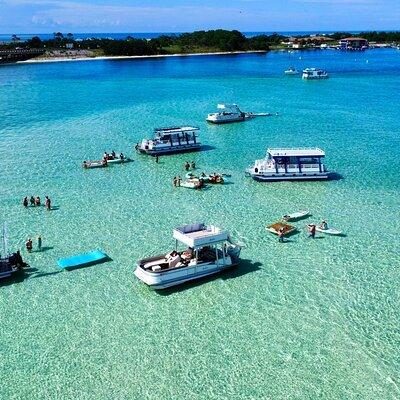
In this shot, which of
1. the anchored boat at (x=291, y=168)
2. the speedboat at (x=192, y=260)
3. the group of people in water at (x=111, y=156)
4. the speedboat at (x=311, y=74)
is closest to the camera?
the speedboat at (x=192, y=260)

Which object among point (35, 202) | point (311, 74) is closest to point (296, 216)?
point (35, 202)

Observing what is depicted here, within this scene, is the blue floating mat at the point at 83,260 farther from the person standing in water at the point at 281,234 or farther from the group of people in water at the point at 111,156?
the group of people in water at the point at 111,156

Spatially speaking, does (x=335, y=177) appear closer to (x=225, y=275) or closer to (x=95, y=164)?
(x=225, y=275)

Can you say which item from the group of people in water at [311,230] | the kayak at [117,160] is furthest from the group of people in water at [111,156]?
the group of people in water at [311,230]

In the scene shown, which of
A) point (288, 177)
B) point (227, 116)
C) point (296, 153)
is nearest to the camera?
point (288, 177)

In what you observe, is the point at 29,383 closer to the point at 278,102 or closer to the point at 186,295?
the point at 186,295

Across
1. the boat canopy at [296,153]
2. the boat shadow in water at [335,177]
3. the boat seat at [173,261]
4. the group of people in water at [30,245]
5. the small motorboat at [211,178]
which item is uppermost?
the boat canopy at [296,153]
